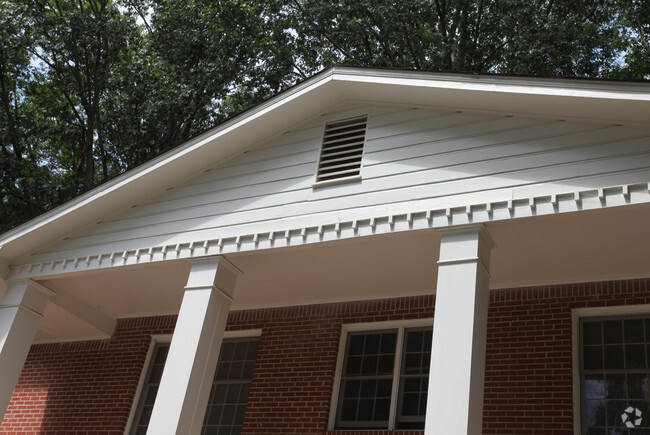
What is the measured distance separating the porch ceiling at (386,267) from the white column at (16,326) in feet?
1.20

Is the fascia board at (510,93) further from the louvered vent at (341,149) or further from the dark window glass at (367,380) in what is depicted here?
the dark window glass at (367,380)

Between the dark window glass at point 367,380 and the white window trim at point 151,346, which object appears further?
the white window trim at point 151,346

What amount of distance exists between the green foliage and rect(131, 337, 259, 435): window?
11.0m

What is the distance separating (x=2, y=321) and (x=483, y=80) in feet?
24.4

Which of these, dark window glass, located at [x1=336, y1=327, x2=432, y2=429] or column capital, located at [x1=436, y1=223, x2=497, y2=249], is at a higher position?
column capital, located at [x1=436, y1=223, x2=497, y2=249]

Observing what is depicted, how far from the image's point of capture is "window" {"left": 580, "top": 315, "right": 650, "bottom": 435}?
27.3 feet

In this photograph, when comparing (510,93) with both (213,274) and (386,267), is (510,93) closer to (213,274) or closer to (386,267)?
(386,267)

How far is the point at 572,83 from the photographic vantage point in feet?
23.8

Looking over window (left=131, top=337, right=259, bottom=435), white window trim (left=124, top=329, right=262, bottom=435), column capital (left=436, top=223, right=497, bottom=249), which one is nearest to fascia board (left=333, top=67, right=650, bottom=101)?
column capital (left=436, top=223, right=497, bottom=249)

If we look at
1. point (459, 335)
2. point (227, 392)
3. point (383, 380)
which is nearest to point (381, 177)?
point (459, 335)

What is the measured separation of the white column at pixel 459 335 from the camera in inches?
256

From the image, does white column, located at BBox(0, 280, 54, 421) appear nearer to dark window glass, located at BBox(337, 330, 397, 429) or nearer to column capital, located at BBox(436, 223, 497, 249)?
dark window glass, located at BBox(337, 330, 397, 429)

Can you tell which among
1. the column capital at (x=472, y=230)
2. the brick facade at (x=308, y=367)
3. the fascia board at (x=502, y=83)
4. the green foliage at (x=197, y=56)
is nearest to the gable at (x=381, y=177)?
the column capital at (x=472, y=230)

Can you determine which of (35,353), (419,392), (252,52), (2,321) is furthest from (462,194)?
(252,52)
